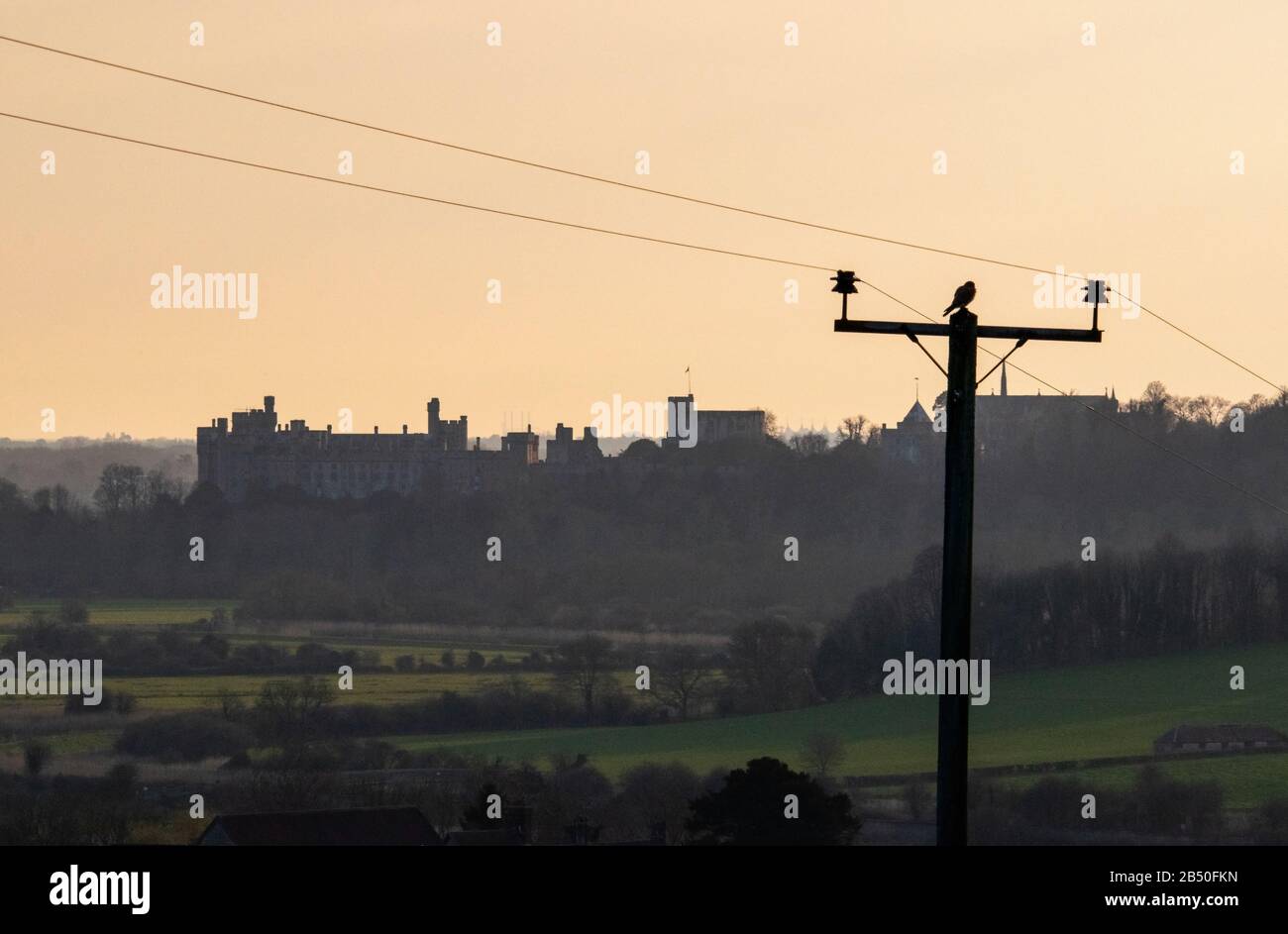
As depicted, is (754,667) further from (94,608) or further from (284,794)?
(94,608)

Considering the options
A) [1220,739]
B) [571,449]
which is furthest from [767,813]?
[571,449]

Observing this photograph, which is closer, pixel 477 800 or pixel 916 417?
pixel 477 800

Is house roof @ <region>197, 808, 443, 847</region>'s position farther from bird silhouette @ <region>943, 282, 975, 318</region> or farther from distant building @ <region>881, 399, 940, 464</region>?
distant building @ <region>881, 399, 940, 464</region>

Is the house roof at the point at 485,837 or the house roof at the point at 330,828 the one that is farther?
the house roof at the point at 485,837

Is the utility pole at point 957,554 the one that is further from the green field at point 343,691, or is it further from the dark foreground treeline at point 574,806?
the green field at point 343,691

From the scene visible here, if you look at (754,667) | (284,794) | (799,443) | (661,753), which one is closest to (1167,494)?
(799,443)

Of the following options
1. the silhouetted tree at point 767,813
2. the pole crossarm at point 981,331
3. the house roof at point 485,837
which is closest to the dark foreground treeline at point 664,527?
the house roof at point 485,837

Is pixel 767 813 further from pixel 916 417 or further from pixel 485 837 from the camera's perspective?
pixel 916 417

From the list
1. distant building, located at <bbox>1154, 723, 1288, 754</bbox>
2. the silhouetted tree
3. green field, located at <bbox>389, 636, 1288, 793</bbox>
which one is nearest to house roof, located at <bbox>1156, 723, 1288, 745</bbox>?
distant building, located at <bbox>1154, 723, 1288, 754</bbox>
